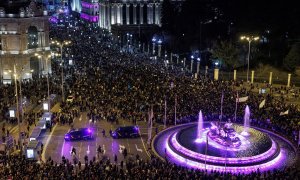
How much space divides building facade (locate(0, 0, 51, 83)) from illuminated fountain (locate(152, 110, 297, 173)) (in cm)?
3892

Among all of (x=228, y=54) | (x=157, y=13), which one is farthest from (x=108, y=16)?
(x=228, y=54)

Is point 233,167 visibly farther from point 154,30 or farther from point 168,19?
point 154,30

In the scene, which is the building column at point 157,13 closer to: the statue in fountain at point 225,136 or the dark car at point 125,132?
the dark car at point 125,132

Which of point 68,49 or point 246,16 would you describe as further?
point 68,49

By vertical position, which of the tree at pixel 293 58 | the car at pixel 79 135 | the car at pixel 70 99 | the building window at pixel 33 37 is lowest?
the car at pixel 79 135

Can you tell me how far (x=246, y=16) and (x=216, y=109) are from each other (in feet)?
151

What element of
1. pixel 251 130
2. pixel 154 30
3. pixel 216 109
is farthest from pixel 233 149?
pixel 154 30

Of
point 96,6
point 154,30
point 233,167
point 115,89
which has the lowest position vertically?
point 233,167

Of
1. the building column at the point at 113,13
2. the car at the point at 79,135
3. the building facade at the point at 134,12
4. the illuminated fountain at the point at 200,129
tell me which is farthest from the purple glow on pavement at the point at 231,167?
the building column at the point at 113,13

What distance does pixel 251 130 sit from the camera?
46156mm

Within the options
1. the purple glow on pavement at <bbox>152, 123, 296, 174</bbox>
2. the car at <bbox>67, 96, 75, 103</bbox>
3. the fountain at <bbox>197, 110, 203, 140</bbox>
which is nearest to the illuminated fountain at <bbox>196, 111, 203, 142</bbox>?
the fountain at <bbox>197, 110, 203, 140</bbox>

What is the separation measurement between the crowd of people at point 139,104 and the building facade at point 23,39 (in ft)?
15.5

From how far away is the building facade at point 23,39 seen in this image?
7562 cm

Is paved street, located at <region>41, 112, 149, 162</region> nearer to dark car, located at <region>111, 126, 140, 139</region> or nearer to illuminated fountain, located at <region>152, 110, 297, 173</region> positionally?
dark car, located at <region>111, 126, 140, 139</region>
